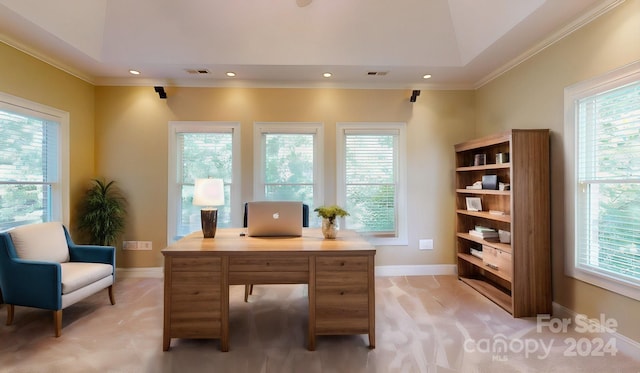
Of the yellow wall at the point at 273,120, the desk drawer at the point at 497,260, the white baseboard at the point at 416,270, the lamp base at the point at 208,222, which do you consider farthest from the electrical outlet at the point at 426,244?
the lamp base at the point at 208,222

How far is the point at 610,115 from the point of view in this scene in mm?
2293

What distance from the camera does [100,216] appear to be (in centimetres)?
361

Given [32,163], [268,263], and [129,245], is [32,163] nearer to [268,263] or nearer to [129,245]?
[129,245]

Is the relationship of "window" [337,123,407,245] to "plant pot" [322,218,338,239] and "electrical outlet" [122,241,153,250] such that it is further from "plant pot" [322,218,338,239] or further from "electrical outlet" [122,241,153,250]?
"electrical outlet" [122,241,153,250]

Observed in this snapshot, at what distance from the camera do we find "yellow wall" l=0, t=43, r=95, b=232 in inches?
112

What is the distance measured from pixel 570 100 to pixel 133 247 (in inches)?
209

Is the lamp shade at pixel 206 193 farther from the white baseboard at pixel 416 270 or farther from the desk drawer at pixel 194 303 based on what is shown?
the white baseboard at pixel 416 270

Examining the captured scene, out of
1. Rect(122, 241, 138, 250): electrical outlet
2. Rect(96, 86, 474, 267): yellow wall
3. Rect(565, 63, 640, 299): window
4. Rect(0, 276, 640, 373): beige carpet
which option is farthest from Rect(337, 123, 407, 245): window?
Rect(122, 241, 138, 250): electrical outlet

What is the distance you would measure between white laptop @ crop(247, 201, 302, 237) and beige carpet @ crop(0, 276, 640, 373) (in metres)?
0.85

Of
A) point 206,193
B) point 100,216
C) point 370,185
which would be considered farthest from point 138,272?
point 370,185

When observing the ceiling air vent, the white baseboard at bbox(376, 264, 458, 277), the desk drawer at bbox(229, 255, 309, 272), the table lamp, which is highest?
the ceiling air vent

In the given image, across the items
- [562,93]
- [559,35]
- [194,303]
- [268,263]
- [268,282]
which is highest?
[559,35]

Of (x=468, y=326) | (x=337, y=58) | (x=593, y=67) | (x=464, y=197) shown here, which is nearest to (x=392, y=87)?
(x=337, y=58)

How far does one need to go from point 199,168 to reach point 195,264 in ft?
7.15
